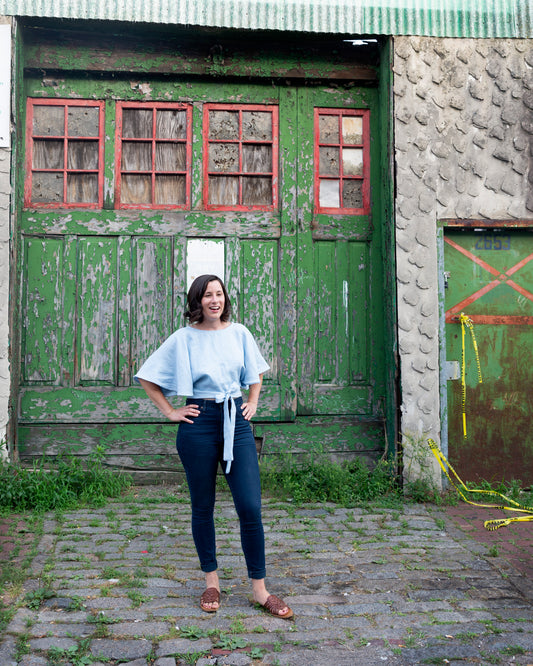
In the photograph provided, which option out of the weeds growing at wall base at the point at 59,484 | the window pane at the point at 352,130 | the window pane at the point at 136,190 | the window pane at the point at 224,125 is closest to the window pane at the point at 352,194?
the window pane at the point at 352,130

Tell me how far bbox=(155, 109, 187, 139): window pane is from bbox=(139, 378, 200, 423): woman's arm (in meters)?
3.44

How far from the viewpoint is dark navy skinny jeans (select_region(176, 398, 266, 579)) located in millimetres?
3261

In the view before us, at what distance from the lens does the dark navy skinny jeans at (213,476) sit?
326cm

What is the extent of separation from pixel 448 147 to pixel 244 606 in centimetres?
456

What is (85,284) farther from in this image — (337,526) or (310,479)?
(337,526)

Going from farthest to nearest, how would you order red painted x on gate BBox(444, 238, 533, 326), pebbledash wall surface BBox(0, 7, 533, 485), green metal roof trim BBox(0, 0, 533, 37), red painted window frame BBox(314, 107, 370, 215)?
1. red painted window frame BBox(314, 107, 370, 215)
2. red painted x on gate BBox(444, 238, 533, 326)
3. pebbledash wall surface BBox(0, 7, 533, 485)
4. green metal roof trim BBox(0, 0, 533, 37)

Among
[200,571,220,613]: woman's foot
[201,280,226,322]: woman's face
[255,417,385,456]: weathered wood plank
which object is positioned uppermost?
[201,280,226,322]: woman's face

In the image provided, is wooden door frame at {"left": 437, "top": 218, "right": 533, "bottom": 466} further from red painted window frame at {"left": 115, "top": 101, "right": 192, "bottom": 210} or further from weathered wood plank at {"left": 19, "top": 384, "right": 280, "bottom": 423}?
weathered wood plank at {"left": 19, "top": 384, "right": 280, "bottom": 423}

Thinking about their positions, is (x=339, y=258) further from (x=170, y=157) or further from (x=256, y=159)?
(x=170, y=157)

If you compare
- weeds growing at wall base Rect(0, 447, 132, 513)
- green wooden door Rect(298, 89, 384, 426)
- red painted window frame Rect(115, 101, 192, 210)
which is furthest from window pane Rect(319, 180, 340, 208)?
weeds growing at wall base Rect(0, 447, 132, 513)

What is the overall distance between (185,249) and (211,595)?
11.5 feet

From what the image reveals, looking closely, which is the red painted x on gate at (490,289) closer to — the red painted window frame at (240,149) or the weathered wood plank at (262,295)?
the weathered wood plank at (262,295)

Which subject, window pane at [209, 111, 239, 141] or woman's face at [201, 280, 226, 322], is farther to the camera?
window pane at [209, 111, 239, 141]

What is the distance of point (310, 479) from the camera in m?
5.52
